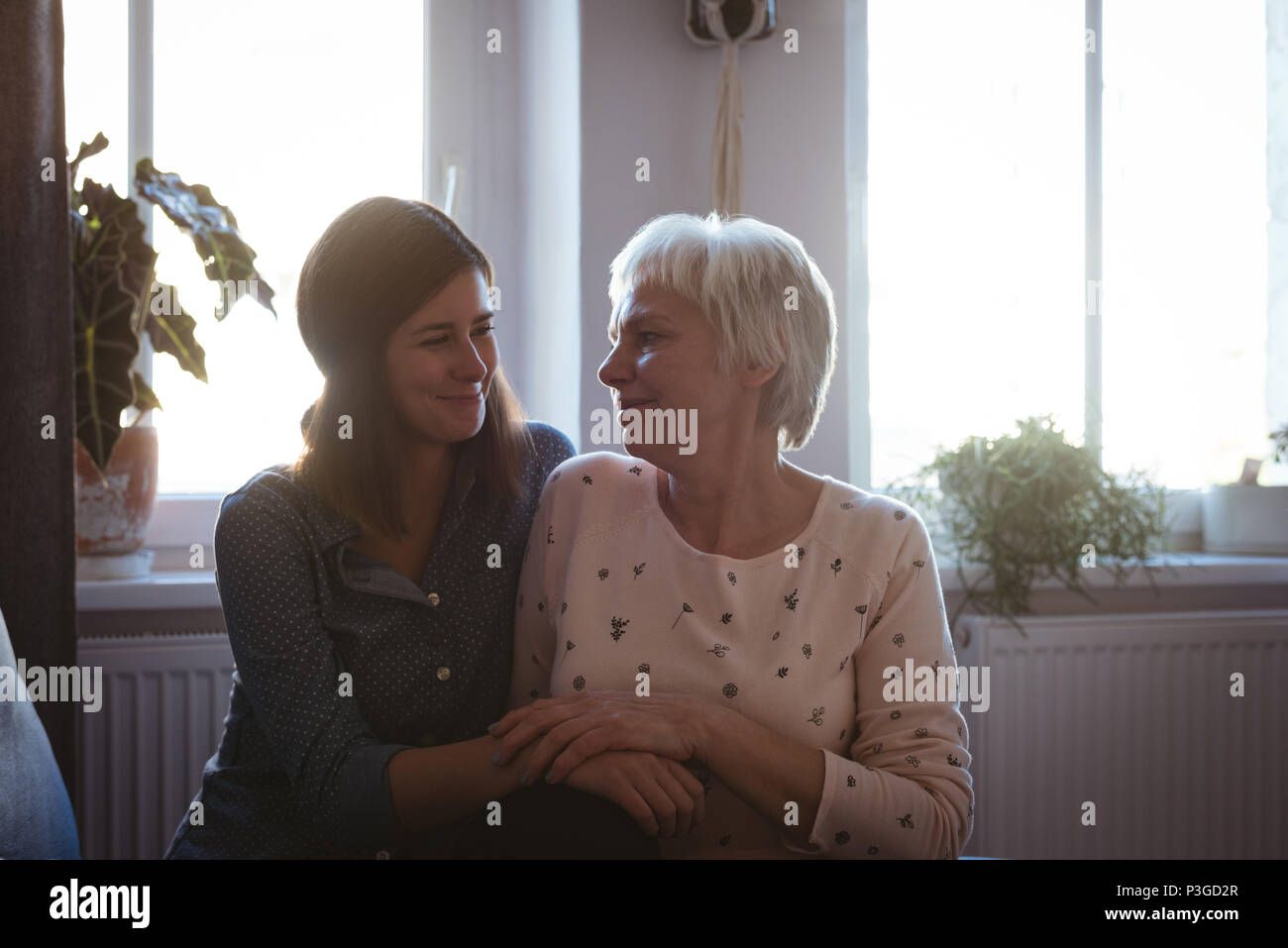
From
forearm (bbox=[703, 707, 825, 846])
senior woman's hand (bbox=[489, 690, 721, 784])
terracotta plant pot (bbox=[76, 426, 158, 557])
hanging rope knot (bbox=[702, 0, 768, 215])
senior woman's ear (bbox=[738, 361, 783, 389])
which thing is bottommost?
forearm (bbox=[703, 707, 825, 846])

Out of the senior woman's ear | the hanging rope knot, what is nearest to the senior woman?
the senior woman's ear

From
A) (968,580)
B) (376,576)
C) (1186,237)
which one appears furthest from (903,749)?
(1186,237)

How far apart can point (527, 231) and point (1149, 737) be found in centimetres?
160

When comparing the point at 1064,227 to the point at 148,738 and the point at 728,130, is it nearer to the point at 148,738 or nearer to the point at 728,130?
the point at 728,130

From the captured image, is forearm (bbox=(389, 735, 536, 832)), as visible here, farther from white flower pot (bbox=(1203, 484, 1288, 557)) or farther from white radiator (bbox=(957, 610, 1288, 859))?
white flower pot (bbox=(1203, 484, 1288, 557))

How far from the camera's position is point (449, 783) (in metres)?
1.03

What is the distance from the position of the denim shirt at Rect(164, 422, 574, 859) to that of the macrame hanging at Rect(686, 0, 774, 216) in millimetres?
838

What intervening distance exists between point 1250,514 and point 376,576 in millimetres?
1920

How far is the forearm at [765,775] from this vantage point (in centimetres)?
104

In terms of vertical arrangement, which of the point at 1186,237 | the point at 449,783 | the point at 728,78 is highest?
the point at 728,78

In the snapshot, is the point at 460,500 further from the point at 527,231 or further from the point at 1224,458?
the point at 1224,458

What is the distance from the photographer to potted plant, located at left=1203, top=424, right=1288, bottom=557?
2178 millimetres

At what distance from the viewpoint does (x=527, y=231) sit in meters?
2.10

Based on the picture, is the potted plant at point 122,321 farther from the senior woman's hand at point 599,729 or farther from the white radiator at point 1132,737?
the white radiator at point 1132,737
